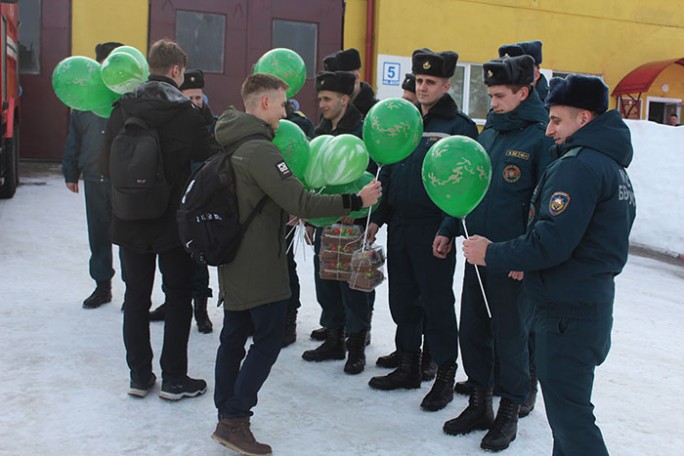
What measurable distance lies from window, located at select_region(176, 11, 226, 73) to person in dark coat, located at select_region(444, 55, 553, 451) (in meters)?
10.2

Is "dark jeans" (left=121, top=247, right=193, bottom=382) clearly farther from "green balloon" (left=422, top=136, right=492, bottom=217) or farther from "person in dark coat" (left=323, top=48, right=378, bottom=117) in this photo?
"person in dark coat" (left=323, top=48, right=378, bottom=117)

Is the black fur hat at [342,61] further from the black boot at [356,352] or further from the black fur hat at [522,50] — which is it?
the black boot at [356,352]

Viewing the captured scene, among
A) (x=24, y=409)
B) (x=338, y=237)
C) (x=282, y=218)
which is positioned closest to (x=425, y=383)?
Result: (x=338, y=237)

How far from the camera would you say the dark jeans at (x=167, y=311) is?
3.91 m

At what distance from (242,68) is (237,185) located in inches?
A: 410

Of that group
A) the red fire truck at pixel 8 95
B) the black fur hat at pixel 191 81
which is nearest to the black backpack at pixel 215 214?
the black fur hat at pixel 191 81

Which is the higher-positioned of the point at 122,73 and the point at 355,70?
the point at 355,70

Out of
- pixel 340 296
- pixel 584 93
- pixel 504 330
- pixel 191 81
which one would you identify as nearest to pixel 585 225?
pixel 584 93

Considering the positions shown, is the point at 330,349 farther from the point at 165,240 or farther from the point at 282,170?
the point at 282,170

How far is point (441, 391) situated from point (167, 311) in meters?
1.64

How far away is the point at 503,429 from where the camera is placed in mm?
3561

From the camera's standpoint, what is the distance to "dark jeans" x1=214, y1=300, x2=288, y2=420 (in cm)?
332

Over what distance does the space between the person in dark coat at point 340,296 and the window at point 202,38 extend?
8749mm

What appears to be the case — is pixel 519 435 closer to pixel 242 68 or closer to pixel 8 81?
pixel 8 81
